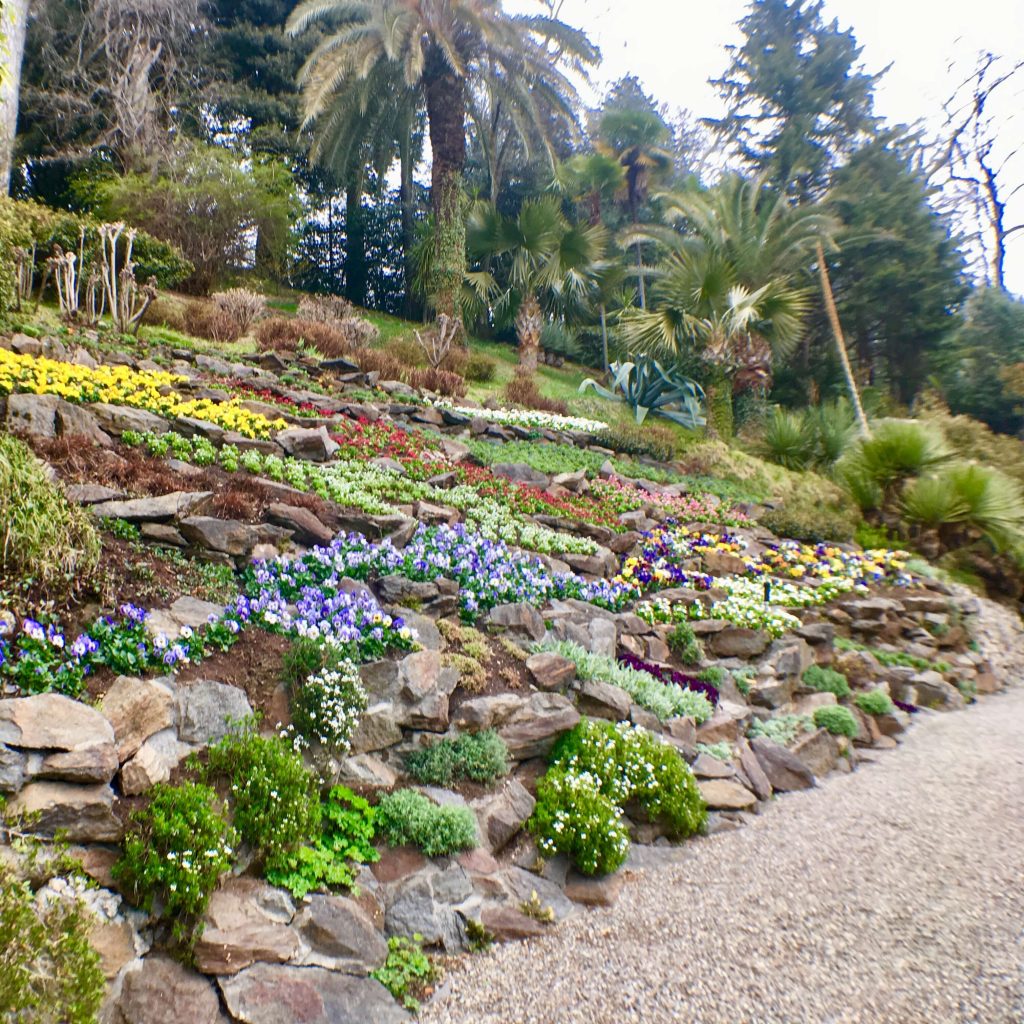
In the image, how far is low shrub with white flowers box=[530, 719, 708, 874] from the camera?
3539 millimetres

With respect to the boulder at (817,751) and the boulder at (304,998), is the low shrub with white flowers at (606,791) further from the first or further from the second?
the boulder at (817,751)

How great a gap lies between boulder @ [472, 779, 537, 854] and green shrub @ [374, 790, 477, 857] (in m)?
0.14

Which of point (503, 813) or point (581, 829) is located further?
point (503, 813)

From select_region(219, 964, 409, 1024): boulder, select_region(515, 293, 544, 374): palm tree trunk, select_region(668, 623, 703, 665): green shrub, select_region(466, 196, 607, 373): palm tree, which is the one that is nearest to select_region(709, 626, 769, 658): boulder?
select_region(668, 623, 703, 665): green shrub

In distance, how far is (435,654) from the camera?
420cm

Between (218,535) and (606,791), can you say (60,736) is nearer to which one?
(218,535)

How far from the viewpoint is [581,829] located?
140 inches

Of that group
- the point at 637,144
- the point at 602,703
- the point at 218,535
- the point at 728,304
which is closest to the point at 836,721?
the point at 602,703

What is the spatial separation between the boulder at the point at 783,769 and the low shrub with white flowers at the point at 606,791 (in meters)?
0.86

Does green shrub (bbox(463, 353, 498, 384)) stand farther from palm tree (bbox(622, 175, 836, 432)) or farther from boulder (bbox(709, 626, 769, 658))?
boulder (bbox(709, 626, 769, 658))

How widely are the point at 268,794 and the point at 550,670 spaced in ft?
6.88

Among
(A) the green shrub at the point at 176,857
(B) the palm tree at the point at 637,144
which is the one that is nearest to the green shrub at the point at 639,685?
(A) the green shrub at the point at 176,857

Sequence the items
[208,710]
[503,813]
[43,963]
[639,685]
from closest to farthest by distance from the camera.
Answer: [43,963]
[208,710]
[503,813]
[639,685]

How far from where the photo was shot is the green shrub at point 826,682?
6152 mm
